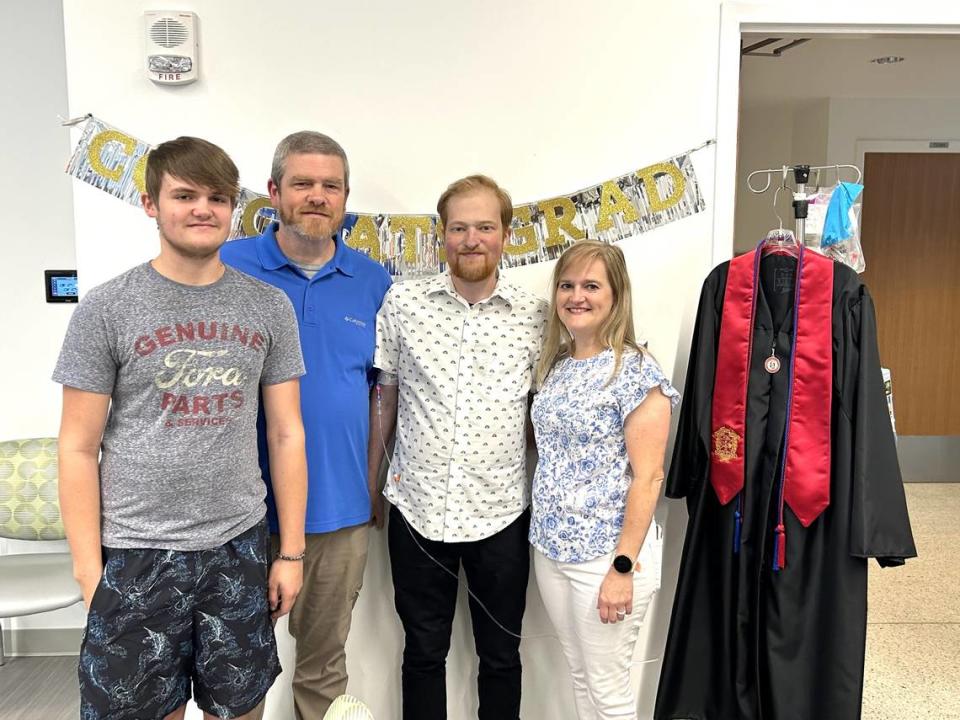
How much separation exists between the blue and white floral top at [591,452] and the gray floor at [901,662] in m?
0.76

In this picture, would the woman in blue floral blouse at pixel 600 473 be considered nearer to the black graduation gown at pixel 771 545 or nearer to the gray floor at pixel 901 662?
the black graduation gown at pixel 771 545

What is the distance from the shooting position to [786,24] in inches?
80.3

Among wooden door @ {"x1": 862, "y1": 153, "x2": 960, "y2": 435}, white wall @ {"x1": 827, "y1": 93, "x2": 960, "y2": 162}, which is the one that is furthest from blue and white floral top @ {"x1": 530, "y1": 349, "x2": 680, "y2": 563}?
Answer: wooden door @ {"x1": 862, "y1": 153, "x2": 960, "y2": 435}

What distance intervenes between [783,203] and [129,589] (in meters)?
5.05

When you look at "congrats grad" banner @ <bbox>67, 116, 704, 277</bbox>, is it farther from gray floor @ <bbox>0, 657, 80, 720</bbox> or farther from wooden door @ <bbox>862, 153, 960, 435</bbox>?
wooden door @ <bbox>862, 153, 960, 435</bbox>

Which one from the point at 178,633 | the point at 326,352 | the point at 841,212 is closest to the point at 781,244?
the point at 841,212

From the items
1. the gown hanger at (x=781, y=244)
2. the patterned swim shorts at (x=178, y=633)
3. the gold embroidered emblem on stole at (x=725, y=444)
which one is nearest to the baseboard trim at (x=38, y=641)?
the patterned swim shorts at (x=178, y=633)

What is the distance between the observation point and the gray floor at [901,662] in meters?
2.37

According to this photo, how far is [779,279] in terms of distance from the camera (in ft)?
6.14

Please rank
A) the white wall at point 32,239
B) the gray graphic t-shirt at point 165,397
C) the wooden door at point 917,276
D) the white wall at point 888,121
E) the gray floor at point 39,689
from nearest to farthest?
the gray graphic t-shirt at point 165,397
the gray floor at point 39,689
the white wall at point 32,239
the white wall at point 888,121
the wooden door at point 917,276

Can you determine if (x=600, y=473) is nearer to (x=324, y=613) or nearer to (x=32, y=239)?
(x=324, y=613)

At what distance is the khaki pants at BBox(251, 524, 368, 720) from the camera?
1.83m

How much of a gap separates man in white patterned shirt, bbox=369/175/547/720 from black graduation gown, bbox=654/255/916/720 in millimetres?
463

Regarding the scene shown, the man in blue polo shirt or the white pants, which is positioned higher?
the man in blue polo shirt
